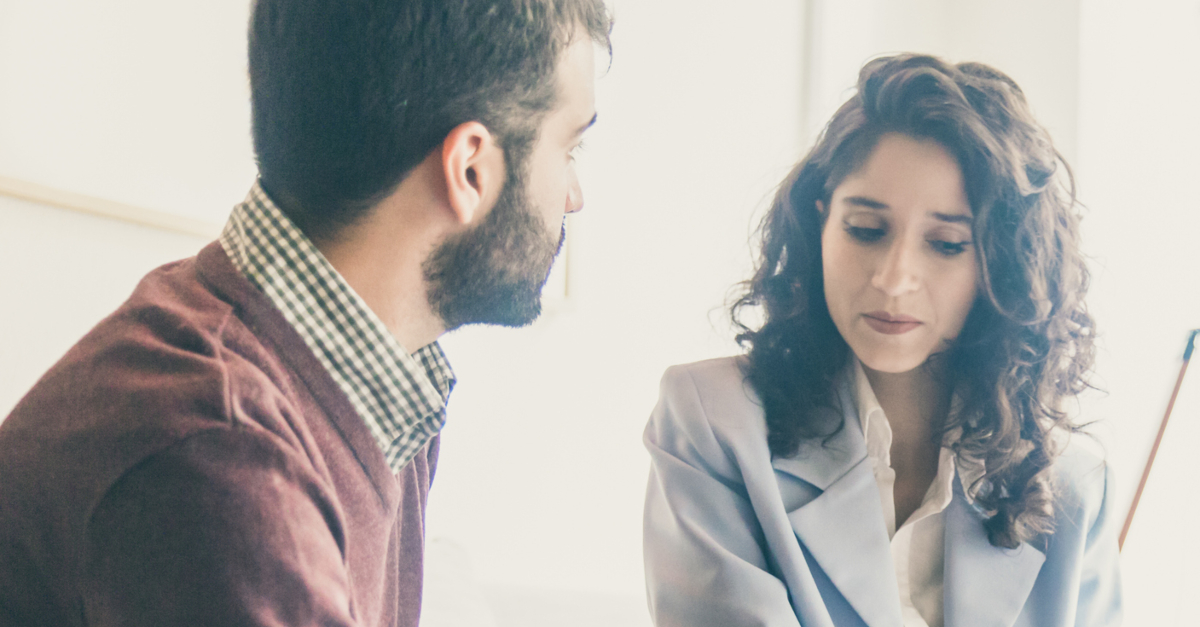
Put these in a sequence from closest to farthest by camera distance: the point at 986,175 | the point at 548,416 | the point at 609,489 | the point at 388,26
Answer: the point at 388,26 < the point at 986,175 < the point at 548,416 < the point at 609,489

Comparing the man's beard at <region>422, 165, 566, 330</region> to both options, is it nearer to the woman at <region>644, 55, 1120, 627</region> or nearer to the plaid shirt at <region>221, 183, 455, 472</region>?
the plaid shirt at <region>221, 183, 455, 472</region>

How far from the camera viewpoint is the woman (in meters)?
1.14

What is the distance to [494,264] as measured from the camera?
0.81 meters

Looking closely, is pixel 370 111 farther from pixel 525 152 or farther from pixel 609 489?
pixel 609 489

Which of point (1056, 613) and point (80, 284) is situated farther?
point (1056, 613)

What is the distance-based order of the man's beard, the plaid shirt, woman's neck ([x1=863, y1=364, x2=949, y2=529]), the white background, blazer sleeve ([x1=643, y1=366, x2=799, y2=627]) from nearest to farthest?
the plaid shirt < the man's beard < blazer sleeve ([x1=643, y1=366, x2=799, y2=627]) < woman's neck ([x1=863, y1=364, x2=949, y2=529]) < the white background

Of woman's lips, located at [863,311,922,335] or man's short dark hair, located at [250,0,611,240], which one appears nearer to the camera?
man's short dark hair, located at [250,0,611,240]

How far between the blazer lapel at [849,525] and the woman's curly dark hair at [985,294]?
1.4 inches

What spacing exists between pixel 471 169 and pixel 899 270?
65 cm

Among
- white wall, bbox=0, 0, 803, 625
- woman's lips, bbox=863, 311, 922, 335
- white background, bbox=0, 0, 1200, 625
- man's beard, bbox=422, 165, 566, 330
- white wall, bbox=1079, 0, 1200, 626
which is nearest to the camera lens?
man's beard, bbox=422, 165, 566, 330

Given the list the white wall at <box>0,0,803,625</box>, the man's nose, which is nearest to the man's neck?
the white wall at <box>0,0,803,625</box>

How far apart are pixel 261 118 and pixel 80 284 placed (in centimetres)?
45

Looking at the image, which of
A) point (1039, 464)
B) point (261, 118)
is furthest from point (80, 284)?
point (1039, 464)

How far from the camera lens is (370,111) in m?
0.71
